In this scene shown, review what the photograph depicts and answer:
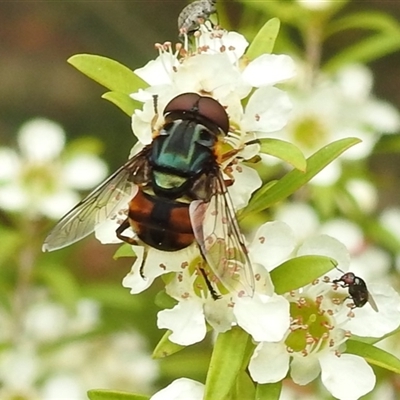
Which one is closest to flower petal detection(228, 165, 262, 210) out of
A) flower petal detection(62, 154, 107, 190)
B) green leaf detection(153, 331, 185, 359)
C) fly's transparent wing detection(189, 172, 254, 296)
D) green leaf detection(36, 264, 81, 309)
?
fly's transparent wing detection(189, 172, 254, 296)

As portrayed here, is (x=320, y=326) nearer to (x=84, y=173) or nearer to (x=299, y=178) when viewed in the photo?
(x=299, y=178)

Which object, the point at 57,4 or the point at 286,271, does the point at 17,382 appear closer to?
the point at 286,271

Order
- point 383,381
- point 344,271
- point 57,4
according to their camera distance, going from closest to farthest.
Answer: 1. point 344,271
2. point 383,381
3. point 57,4

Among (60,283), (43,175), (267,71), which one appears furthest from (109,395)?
(43,175)

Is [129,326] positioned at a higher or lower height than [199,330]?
lower

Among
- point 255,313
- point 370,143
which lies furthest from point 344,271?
point 370,143

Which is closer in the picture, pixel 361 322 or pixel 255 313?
pixel 255 313

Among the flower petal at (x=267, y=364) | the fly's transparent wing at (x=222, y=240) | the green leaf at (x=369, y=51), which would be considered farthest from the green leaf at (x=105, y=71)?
the green leaf at (x=369, y=51)
